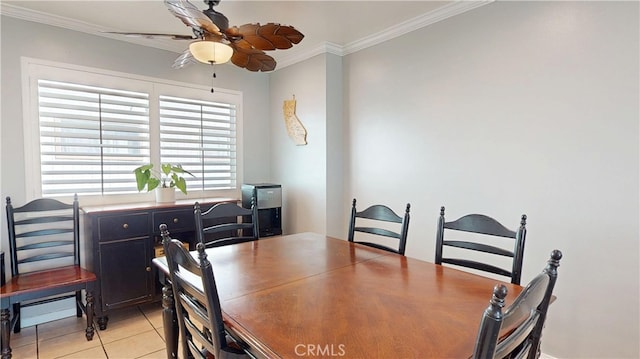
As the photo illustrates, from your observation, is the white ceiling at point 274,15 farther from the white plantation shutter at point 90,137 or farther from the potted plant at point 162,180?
the potted plant at point 162,180

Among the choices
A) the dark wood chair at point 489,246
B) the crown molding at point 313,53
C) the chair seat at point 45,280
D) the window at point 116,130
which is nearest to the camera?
the dark wood chair at point 489,246

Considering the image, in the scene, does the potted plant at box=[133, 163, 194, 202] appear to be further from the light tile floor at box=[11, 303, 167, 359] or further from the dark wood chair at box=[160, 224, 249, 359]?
the dark wood chair at box=[160, 224, 249, 359]

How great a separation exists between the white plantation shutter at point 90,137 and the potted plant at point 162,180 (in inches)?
8.1

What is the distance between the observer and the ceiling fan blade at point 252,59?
7.38 feet

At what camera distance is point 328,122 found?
3537 mm

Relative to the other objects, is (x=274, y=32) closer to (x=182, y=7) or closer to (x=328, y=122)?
(x=182, y=7)

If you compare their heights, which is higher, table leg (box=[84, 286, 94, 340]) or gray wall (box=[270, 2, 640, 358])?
gray wall (box=[270, 2, 640, 358])

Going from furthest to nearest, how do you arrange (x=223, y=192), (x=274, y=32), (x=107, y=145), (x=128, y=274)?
(x=223, y=192) < (x=107, y=145) < (x=128, y=274) < (x=274, y=32)

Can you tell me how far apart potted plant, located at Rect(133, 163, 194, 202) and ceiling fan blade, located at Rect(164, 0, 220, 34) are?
165 centimetres

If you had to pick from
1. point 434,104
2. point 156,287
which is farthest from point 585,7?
point 156,287

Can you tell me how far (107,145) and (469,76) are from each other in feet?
10.9

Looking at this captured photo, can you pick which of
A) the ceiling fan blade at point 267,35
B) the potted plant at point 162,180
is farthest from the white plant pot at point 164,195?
the ceiling fan blade at point 267,35

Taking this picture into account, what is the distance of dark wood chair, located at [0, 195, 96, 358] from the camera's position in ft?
7.82

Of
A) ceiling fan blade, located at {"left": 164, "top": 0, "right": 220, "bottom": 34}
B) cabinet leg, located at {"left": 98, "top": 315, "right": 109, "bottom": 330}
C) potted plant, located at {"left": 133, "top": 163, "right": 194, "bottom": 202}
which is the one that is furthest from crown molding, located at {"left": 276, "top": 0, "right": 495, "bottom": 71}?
cabinet leg, located at {"left": 98, "top": 315, "right": 109, "bottom": 330}
